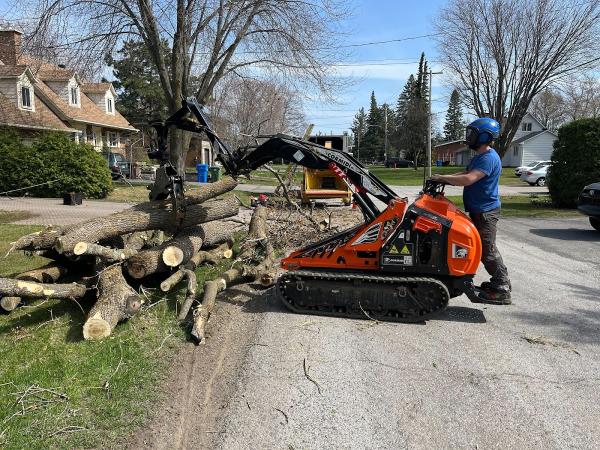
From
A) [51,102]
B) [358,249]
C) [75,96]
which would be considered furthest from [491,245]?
[75,96]

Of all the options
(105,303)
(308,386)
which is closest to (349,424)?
(308,386)

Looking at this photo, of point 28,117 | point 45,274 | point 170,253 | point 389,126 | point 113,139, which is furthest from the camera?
point 389,126

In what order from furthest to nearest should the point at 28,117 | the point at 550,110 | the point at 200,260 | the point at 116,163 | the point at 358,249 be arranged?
the point at 550,110, the point at 116,163, the point at 28,117, the point at 200,260, the point at 358,249

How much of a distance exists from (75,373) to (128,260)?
2.04 metres

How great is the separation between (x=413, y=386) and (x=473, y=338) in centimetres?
135

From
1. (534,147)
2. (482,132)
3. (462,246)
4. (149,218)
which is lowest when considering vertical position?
(462,246)

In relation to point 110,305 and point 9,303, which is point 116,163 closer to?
point 9,303

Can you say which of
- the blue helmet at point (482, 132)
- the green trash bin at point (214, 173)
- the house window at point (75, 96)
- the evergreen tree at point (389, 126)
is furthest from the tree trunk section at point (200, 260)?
the evergreen tree at point (389, 126)

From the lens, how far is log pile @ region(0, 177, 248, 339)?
521cm

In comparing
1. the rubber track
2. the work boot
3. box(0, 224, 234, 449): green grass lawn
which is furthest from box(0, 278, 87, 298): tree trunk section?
the work boot

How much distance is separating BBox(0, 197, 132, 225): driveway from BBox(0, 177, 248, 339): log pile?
6737mm

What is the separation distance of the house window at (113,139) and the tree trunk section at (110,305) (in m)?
36.2

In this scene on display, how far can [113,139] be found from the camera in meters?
39.9

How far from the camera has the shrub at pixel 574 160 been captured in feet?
53.1
